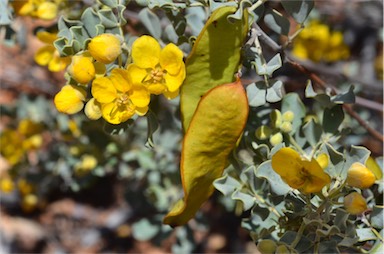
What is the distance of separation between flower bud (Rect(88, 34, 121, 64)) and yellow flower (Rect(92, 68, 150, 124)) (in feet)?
0.11

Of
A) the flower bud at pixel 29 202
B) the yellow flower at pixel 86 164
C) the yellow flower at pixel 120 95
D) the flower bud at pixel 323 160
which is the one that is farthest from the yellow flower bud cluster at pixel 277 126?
the flower bud at pixel 29 202

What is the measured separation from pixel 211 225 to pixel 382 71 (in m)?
1.07

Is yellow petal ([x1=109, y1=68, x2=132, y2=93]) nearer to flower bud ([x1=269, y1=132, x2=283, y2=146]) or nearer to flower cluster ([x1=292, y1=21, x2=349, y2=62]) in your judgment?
flower bud ([x1=269, y1=132, x2=283, y2=146])

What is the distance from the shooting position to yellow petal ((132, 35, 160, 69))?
1304 millimetres

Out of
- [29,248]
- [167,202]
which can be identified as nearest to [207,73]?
[167,202]

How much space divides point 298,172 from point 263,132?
11.7 inches

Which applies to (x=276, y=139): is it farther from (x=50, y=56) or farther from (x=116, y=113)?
(x=50, y=56)

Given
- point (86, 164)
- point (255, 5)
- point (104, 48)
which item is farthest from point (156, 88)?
point (86, 164)

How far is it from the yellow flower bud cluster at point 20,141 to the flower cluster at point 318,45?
1.18m

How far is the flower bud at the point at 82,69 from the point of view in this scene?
131 cm

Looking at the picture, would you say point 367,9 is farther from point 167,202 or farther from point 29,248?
point 29,248

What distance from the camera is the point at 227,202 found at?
7.68 feet

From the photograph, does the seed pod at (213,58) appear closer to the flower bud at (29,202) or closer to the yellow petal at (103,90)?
Result: the yellow petal at (103,90)

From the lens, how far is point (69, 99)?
4.43ft
